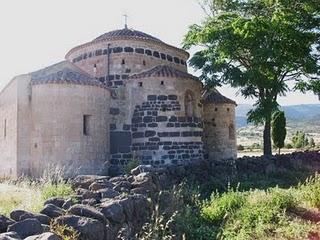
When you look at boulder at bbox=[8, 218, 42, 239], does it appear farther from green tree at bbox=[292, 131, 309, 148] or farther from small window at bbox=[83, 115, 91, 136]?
green tree at bbox=[292, 131, 309, 148]

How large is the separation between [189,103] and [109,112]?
3698 millimetres

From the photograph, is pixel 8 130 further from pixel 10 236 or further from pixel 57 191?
pixel 10 236

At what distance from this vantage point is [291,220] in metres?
8.88

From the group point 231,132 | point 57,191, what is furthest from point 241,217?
point 231,132

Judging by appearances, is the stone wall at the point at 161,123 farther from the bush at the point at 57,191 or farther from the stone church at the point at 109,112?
the bush at the point at 57,191

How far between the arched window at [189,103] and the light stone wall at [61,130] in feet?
15.5

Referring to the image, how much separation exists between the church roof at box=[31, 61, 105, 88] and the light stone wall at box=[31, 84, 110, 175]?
0.57ft

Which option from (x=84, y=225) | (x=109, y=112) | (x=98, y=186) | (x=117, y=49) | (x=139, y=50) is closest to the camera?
(x=84, y=225)

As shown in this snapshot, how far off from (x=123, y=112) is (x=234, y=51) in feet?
18.8

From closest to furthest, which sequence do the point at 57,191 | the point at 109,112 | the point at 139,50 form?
the point at 57,191
the point at 109,112
the point at 139,50

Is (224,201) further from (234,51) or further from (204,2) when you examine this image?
(204,2)

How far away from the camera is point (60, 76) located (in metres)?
16.4

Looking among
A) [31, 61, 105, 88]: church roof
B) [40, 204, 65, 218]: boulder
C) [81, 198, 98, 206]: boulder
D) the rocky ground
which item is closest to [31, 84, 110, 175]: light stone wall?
[31, 61, 105, 88]: church roof

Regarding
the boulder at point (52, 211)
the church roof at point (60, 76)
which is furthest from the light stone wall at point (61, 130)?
the boulder at point (52, 211)
